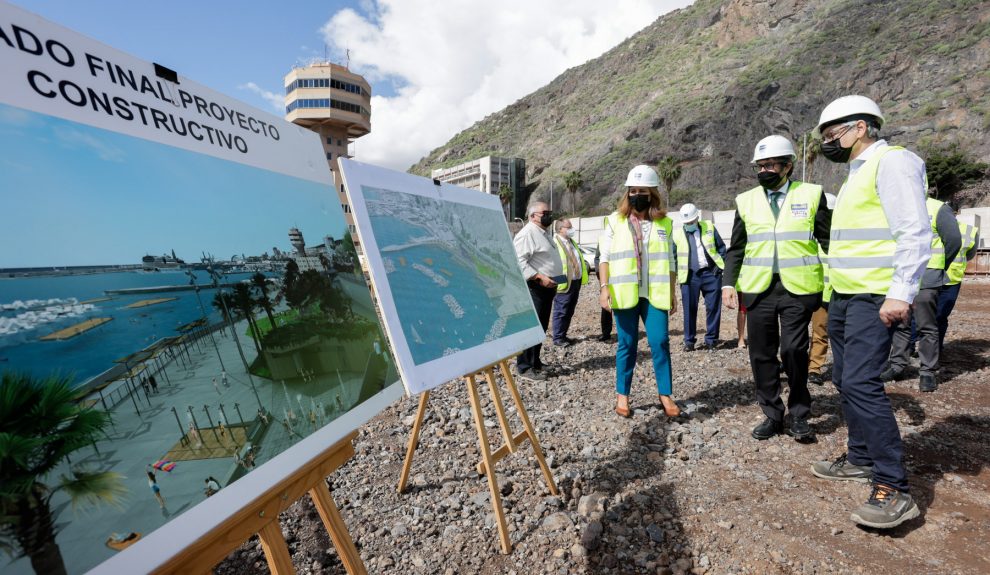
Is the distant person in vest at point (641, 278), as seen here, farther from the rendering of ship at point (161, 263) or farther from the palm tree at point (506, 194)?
the palm tree at point (506, 194)

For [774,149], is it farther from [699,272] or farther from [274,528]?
[274,528]

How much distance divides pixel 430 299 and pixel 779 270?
98.6 inches

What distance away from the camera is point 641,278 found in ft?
12.8

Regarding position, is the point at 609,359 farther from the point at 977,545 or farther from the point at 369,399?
the point at 369,399

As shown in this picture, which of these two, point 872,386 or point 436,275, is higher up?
point 436,275

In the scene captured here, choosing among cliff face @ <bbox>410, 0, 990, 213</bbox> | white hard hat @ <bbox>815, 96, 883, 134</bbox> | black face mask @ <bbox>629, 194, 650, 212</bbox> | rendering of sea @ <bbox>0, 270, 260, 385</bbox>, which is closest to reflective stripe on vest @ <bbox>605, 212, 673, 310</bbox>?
black face mask @ <bbox>629, 194, 650, 212</bbox>

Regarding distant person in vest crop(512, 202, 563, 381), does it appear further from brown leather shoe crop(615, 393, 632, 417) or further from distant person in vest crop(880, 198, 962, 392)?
distant person in vest crop(880, 198, 962, 392)

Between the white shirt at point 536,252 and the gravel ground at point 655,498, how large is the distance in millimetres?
1571

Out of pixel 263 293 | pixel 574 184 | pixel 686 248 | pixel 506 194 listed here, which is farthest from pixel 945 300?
pixel 506 194

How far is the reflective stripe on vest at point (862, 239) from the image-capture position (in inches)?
97.2

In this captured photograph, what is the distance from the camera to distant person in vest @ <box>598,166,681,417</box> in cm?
384

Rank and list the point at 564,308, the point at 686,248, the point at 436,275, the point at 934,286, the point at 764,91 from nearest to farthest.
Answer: the point at 436,275 < the point at 934,286 < the point at 686,248 < the point at 564,308 < the point at 764,91

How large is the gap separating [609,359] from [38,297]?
5.81 m

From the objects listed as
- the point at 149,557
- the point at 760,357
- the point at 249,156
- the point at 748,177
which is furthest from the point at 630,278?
the point at 748,177
